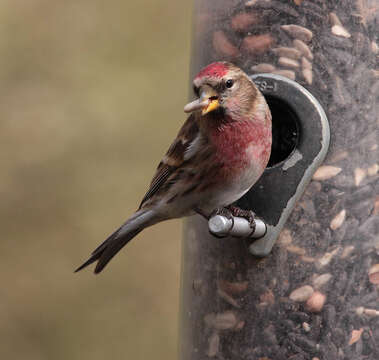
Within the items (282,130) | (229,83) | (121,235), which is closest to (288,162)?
(282,130)

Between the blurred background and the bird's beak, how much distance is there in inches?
170

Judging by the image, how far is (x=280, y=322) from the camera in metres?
4.60

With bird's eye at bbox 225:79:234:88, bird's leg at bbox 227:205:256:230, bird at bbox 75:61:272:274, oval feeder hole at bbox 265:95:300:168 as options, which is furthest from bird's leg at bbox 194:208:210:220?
bird's eye at bbox 225:79:234:88

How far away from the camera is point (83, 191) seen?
8766 millimetres

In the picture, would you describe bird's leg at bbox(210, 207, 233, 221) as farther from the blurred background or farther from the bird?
the blurred background

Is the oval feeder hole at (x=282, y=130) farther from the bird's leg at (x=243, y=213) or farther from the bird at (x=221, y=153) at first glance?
the bird's leg at (x=243, y=213)

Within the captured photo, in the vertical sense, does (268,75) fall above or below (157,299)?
above

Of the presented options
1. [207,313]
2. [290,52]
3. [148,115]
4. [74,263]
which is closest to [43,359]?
[74,263]

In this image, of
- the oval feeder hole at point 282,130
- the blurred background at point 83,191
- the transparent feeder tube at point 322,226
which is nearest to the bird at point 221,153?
the oval feeder hole at point 282,130

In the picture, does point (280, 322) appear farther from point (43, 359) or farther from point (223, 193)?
point (43, 359)

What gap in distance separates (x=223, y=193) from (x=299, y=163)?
1.14 ft

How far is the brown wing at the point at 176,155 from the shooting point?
15.2ft

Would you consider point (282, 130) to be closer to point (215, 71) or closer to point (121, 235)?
point (215, 71)

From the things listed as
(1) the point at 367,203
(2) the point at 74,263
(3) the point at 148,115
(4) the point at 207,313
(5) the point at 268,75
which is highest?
(5) the point at 268,75
